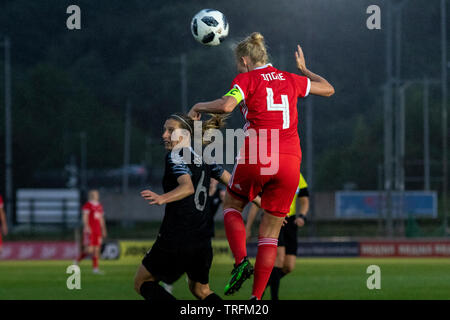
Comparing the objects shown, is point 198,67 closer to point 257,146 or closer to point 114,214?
point 114,214

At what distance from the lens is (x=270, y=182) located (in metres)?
7.76

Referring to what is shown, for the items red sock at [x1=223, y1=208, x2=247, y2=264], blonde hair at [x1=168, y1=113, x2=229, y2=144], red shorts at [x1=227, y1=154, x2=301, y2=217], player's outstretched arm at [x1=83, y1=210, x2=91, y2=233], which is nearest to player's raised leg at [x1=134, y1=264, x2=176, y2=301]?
red sock at [x1=223, y1=208, x2=247, y2=264]

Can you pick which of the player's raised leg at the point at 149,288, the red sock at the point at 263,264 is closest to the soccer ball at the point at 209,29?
the red sock at the point at 263,264

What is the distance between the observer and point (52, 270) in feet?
75.8

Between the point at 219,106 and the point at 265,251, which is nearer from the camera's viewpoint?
the point at 219,106

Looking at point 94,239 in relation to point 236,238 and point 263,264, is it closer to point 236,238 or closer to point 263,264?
point 236,238

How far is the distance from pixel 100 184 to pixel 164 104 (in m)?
10.2

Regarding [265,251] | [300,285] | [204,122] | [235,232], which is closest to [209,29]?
[204,122]

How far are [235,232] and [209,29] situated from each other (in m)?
2.66

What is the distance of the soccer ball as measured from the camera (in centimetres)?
931

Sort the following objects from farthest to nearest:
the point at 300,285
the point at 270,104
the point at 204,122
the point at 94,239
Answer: the point at 94,239 → the point at 300,285 → the point at 204,122 → the point at 270,104
